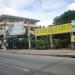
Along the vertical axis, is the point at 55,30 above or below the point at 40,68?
above

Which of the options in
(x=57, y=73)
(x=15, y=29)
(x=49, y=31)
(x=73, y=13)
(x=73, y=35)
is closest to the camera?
(x=57, y=73)

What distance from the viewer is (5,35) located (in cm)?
4312

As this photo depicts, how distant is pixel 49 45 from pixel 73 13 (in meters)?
21.7

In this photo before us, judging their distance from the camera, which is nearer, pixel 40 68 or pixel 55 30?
pixel 40 68

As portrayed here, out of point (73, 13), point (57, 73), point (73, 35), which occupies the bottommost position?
point (57, 73)

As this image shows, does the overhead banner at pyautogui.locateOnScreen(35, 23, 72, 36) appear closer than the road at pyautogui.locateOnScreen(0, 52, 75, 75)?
No

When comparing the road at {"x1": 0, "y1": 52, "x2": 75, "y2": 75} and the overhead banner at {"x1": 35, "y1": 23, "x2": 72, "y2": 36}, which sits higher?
the overhead banner at {"x1": 35, "y1": 23, "x2": 72, "y2": 36}

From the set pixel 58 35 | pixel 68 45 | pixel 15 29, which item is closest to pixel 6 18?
pixel 15 29

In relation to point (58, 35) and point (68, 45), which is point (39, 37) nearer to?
point (58, 35)

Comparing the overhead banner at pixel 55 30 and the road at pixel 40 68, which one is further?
the overhead banner at pixel 55 30

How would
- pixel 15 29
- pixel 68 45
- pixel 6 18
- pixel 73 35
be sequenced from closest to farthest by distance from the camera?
pixel 73 35 → pixel 68 45 → pixel 15 29 → pixel 6 18

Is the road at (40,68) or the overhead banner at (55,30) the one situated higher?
the overhead banner at (55,30)

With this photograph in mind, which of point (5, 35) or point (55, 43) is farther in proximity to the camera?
point (5, 35)

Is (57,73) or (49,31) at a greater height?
(49,31)
